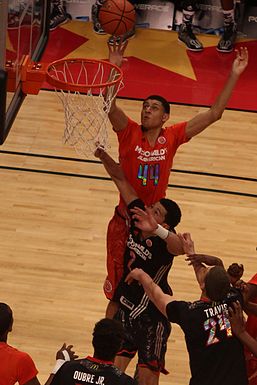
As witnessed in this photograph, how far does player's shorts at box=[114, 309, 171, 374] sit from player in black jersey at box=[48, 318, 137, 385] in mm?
1606

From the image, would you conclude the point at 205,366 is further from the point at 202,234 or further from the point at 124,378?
the point at 202,234

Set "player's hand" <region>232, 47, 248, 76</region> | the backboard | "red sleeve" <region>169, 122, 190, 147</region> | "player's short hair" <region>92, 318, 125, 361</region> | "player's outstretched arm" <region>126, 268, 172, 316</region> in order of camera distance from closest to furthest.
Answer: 1. "player's short hair" <region>92, 318, 125, 361</region>
2. "player's outstretched arm" <region>126, 268, 172, 316</region>
3. the backboard
4. "player's hand" <region>232, 47, 248, 76</region>
5. "red sleeve" <region>169, 122, 190, 147</region>

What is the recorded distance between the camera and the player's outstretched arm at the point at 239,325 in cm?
596

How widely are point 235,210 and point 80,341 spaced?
269 centimetres

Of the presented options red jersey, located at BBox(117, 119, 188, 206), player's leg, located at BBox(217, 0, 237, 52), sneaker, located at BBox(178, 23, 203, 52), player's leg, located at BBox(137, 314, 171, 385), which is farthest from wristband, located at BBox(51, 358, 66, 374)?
player's leg, located at BBox(217, 0, 237, 52)

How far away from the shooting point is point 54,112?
460 inches

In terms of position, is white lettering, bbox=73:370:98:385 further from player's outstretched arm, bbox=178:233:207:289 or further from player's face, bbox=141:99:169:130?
player's face, bbox=141:99:169:130

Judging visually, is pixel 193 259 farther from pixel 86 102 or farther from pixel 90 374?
pixel 86 102

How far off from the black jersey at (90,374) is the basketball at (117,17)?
570cm

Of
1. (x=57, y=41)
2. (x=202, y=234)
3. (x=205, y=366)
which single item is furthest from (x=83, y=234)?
(x=57, y=41)

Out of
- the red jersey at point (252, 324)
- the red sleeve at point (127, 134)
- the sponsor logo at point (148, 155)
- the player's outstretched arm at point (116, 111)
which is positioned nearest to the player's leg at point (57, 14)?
the player's outstretched arm at point (116, 111)

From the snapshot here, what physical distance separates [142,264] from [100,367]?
182 cm

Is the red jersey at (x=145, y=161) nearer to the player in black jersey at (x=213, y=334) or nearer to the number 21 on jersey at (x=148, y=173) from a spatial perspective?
the number 21 on jersey at (x=148, y=173)

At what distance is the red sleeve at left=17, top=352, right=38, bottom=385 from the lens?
586 cm
